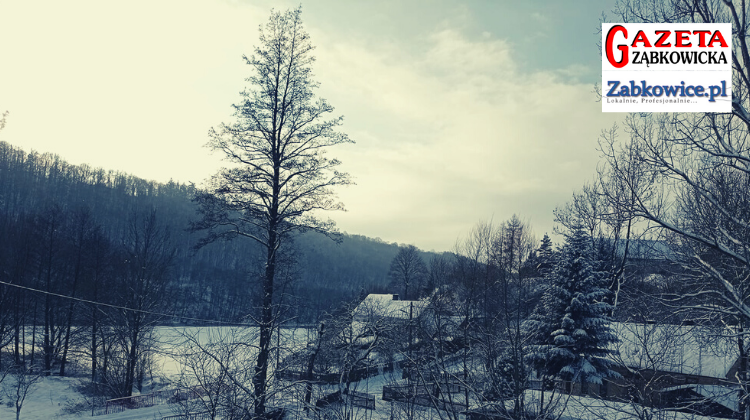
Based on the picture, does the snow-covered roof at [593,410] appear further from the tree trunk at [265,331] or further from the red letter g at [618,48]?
the red letter g at [618,48]

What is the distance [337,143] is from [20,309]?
27.3 m

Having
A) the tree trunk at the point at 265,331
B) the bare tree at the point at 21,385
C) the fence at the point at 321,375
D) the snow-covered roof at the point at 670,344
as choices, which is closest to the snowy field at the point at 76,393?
the bare tree at the point at 21,385

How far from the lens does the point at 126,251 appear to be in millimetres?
32156

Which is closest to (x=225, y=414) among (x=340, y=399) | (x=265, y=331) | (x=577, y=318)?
(x=265, y=331)

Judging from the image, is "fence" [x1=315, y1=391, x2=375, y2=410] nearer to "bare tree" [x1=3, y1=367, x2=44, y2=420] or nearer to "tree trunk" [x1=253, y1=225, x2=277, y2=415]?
"tree trunk" [x1=253, y1=225, x2=277, y2=415]

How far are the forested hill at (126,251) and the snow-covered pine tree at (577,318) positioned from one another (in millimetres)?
11129

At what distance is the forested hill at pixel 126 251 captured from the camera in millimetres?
25422

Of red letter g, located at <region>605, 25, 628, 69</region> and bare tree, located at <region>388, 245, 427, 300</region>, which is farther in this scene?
bare tree, located at <region>388, 245, 427, 300</region>

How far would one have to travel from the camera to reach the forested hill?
25422 mm

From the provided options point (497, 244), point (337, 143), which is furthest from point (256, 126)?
point (497, 244)

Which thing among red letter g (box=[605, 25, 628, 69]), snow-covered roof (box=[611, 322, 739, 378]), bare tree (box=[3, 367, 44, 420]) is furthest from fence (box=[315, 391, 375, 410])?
bare tree (box=[3, 367, 44, 420])

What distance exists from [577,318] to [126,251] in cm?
3173

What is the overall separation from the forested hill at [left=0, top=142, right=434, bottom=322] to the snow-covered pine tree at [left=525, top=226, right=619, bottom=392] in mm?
11129

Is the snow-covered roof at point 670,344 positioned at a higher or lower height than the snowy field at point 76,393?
higher
